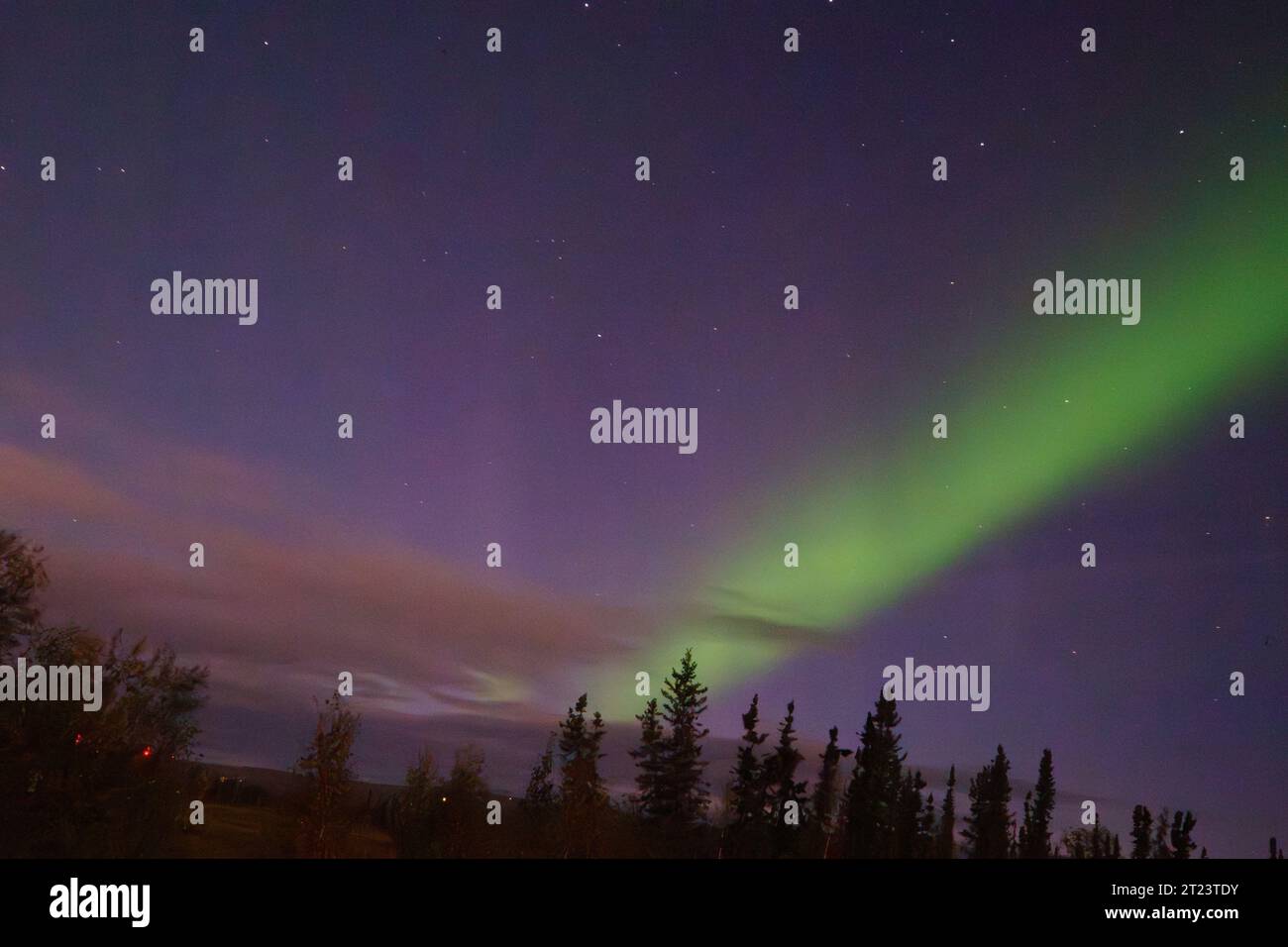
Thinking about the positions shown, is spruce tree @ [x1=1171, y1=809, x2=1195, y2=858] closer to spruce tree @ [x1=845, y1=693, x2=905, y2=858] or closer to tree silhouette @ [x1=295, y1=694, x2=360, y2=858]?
spruce tree @ [x1=845, y1=693, x2=905, y2=858]

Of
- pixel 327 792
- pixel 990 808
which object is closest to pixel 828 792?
pixel 990 808

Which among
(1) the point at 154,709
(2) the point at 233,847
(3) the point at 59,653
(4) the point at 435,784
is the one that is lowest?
(2) the point at 233,847

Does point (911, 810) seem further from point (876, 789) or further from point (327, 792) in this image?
point (327, 792)

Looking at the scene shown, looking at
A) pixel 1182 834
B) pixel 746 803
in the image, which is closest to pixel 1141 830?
pixel 1182 834

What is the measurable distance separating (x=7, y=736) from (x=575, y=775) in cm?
1099

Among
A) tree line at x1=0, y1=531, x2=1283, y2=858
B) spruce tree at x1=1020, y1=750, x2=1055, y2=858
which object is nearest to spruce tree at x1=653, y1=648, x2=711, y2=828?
tree line at x1=0, y1=531, x2=1283, y2=858

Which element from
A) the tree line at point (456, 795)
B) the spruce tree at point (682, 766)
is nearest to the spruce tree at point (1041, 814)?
the tree line at point (456, 795)

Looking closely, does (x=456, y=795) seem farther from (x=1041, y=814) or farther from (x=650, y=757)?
(x=1041, y=814)

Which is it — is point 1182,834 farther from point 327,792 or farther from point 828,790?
point 327,792

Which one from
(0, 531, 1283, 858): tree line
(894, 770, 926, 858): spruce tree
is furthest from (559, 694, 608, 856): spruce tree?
(894, 770, 926, 858): spruce tree

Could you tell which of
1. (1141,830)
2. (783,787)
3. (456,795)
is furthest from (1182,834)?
(456,795)
